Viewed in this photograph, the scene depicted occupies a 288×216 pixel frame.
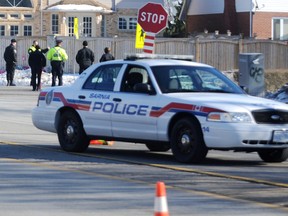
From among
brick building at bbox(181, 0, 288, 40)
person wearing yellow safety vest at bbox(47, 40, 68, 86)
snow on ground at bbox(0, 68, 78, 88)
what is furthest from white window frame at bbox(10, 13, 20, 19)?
person wearing yellow safety vest at bbox(47, 40, 68, 86)

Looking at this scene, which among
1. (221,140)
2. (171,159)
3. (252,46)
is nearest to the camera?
(221,140)

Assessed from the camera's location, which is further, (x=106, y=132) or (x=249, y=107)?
(x=106, y=132)

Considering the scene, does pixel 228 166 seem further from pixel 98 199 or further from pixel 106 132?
pixel 98 199

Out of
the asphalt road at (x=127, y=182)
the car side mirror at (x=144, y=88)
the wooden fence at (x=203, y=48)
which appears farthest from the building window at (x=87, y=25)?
the car side mirror at (x=144, y=88)

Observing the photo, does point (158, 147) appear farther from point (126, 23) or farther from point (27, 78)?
point (126, 23)

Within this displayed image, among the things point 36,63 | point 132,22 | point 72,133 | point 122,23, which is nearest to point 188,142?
point 72,133

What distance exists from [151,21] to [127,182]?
10687 mm

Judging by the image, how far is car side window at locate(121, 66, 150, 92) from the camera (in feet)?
50.5

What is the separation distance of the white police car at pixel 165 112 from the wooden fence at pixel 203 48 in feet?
97.3

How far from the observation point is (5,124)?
2139 cm

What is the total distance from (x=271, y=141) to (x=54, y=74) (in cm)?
2217

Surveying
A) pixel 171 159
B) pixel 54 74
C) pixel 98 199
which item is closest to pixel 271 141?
pixel 171 159

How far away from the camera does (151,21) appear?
22.5 meters

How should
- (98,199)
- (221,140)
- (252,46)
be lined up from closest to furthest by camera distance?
(98,199) → (221,140) → (252,46)
